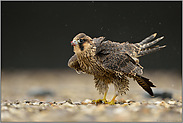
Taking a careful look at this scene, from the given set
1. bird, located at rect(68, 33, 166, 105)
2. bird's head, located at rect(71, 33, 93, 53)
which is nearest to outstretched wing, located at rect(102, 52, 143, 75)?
bird, located at rect(68, 33, 166, 105)

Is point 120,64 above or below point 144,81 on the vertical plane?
above

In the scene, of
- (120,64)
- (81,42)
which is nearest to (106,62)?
(120,64)

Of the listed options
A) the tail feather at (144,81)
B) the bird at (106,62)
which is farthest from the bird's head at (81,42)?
the tail feather at (144,81)

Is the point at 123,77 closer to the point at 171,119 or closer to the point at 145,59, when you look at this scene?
the point at 171,119

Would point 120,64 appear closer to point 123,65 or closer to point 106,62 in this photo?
point 123,65

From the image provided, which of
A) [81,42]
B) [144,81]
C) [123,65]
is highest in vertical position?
[81,42]

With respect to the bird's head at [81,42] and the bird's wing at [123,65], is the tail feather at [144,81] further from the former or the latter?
the bird's head at [81,42]

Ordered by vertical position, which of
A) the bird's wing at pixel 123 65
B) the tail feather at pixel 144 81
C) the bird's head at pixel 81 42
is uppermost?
the bird's head at pixel 81 42

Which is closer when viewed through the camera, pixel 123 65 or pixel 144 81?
pixel 123 65

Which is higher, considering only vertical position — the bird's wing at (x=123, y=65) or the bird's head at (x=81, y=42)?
the bird's head at (x=81, y=42)

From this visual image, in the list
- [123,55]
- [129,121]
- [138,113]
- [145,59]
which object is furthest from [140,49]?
[145,59]

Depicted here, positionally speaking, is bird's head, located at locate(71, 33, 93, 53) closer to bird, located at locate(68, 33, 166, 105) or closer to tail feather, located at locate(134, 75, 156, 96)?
bird, located at locate(68, 33, 166, 105)
